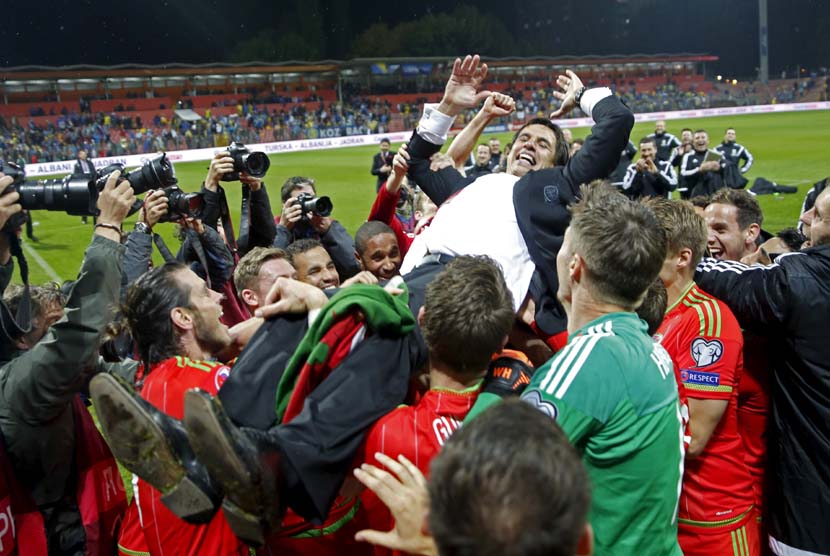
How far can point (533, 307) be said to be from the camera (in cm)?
311

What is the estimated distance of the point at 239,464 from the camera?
1730 mm

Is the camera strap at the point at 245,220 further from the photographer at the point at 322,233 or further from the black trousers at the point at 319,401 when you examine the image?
the black trousers at the point at 319,401

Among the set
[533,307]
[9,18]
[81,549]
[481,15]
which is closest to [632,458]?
[533,307]

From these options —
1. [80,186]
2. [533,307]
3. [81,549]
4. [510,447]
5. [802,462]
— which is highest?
[510,447]

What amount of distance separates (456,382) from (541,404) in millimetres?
416

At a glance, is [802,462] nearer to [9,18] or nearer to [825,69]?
[9,18]

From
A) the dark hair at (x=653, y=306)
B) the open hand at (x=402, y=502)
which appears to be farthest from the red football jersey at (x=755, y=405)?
the open hand at (x=402, y=502)

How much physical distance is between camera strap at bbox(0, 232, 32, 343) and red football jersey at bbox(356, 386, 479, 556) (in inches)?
63.2

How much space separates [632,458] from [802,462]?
1601 mm

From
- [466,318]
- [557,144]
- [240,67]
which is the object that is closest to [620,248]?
[466,318]

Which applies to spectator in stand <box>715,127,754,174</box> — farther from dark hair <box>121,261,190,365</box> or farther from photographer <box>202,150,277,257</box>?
dark hair <box>121,261,190,365</box>

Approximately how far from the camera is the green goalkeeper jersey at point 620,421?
190 centimetres

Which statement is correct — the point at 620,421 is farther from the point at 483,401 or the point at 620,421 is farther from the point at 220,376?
the point at 220,376

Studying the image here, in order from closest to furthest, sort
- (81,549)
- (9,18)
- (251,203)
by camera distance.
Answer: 1. (81,549)
2. (251,203)
3. (9,18)
